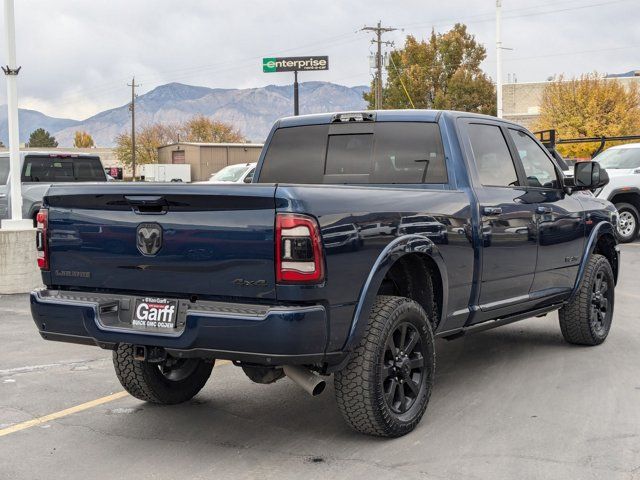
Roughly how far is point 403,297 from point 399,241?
0.42 m

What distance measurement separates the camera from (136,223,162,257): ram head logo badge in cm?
473

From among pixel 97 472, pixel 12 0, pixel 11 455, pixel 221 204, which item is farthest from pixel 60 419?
pixel 12 0

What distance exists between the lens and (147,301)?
477 cm

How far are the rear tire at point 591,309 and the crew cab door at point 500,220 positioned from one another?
3.72 ft

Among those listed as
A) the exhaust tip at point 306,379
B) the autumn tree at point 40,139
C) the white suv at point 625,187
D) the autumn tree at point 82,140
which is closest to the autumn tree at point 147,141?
the autumn tree at point 40,139

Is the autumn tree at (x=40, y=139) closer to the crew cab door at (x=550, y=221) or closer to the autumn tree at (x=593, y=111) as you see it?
the autumn tree at (x=593, y=111)

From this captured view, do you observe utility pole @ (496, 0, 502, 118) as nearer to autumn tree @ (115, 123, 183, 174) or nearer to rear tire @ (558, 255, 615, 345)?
rear tire @ (558, 255, 615, 345)

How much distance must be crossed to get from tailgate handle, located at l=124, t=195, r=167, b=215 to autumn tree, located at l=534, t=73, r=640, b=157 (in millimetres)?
57965

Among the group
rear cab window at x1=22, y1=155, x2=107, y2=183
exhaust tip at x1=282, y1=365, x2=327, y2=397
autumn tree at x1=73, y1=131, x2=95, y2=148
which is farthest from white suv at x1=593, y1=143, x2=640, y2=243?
autumn tree at x1=73, y1=131, x2=95, y2=148

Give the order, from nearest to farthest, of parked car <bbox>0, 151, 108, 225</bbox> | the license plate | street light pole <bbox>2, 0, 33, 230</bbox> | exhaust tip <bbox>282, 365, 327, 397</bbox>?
the license plate < exhaust tip <bbox>282, 365, 327, 397</bbox> < street light pole <bbox>2, 0, 33, 230</bbox> < parked car <bbox>0, 151, 108, 225</bbox>

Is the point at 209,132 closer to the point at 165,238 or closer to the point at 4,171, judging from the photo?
the point at 4,171

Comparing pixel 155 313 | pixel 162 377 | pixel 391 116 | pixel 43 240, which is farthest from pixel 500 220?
pixel 43 240

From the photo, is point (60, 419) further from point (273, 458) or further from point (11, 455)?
point (273, 458)

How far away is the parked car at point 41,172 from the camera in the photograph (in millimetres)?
15977
